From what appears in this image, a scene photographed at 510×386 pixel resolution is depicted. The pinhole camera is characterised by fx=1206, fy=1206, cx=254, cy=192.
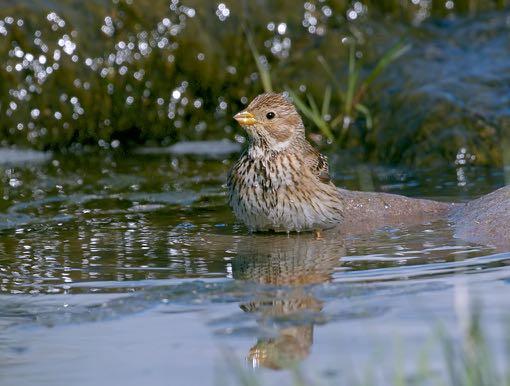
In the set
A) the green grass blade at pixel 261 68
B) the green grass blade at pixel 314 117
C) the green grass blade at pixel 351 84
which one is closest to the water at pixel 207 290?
the green grass blade at pixel 314 117

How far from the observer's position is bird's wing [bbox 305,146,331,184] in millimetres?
7926

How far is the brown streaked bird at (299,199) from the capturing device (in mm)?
7543

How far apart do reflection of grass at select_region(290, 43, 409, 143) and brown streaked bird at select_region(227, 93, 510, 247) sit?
2.66 m

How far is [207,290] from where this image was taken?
591 centimetres

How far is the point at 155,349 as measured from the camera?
4.92 m

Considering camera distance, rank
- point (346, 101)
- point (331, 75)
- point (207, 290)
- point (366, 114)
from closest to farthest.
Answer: point (207, 290), point (366, 114), point (346, 101), point (331, 75)

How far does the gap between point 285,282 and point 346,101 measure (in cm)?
541

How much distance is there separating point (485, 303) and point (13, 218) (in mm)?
4135

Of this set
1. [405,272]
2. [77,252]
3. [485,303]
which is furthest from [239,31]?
[485,303]

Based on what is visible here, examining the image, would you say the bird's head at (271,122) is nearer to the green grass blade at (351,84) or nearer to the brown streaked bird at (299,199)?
the brown streaked bird at (299,199)

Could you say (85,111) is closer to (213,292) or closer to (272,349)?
(213,292)

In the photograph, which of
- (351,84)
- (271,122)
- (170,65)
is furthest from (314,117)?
(271,122)

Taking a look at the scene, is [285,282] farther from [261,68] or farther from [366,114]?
[261,68]

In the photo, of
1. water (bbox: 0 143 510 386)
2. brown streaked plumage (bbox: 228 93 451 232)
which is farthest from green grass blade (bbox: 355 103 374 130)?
brown streaked plumage (bbox: 228 93 451 232)
